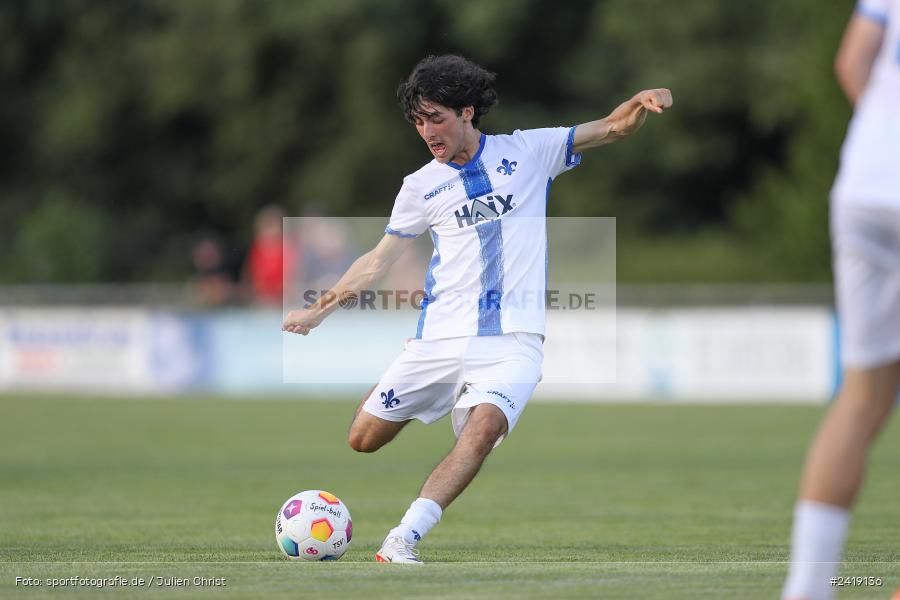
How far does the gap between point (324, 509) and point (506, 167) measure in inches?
79.4

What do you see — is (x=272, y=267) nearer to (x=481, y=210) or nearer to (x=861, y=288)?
(x=481, y=210)

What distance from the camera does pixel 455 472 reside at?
7219 mm

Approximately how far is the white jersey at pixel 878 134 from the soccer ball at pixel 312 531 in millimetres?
3761

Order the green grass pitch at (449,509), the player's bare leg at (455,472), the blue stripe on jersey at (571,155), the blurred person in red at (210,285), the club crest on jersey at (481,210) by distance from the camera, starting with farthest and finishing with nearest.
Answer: the blurred person in red at (210,285) < the blue stripe on jersey at (571,155) < the club crest on jersey at (481,210) < the player's bare leg at (455,472) < the green grass pitch at (449,509)

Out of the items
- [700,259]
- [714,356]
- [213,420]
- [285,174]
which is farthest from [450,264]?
[285,174]

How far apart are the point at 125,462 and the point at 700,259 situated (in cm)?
2290

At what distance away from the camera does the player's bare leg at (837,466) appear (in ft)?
15.2

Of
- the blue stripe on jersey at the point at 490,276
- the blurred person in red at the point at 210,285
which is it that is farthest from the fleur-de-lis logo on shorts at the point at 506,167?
the blurred person in red at the point at 210,285

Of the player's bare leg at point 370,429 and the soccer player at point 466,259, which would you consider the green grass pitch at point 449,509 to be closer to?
the player's bare leg at point 370,429

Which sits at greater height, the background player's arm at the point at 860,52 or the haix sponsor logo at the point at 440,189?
the background player's arm at the point at 860,52

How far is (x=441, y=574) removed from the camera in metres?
6.30

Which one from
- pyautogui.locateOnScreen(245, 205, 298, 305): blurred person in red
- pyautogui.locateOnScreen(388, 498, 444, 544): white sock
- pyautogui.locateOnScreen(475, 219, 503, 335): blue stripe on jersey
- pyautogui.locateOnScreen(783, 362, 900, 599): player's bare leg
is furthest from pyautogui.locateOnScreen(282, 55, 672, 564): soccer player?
pyautogui.locateOnScreen(245, 205, 298, 305): blurred person in red

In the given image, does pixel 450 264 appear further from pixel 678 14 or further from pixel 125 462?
pixel 678 14

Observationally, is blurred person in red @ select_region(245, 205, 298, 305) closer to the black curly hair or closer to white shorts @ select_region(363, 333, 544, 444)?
white shorts @ select_region(363, 333, 544, 444)
